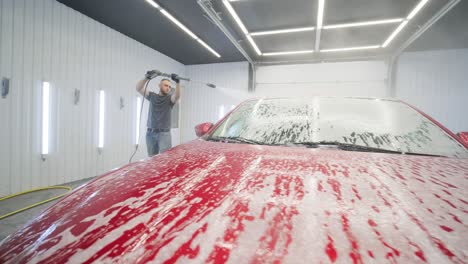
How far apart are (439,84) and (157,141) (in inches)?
288

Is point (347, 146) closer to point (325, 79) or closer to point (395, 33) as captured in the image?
point (395, 33)

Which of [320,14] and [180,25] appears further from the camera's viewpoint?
[180,25]

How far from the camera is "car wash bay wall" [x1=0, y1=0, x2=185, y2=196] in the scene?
309 cm

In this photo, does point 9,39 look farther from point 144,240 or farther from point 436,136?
point 436,136

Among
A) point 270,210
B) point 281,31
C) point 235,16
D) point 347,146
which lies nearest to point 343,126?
point 347,146

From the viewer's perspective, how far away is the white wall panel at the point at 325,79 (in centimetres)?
605

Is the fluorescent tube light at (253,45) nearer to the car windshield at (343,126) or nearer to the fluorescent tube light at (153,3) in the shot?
the fluorescent tube light at (153,3)

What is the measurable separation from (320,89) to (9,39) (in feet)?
22.7

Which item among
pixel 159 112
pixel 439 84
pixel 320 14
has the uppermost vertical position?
pixel 320 14

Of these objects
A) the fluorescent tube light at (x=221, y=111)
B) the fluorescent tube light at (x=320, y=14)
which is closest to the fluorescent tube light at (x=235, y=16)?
the fluorescent tube light at (x=320, y=14)

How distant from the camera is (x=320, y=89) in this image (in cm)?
636

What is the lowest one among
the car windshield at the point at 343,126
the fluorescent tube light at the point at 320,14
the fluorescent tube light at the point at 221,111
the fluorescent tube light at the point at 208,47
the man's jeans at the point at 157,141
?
the man's jeans at the point at 157,141

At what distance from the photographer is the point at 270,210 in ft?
1.51

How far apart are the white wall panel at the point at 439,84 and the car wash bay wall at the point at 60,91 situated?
7578mm
